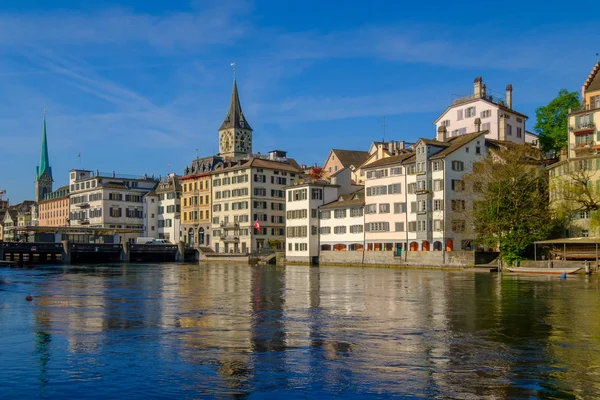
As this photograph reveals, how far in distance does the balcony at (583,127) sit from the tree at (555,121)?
34.3ft

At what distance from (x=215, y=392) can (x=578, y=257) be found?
63666 mm

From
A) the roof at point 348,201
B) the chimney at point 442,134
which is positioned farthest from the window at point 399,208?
the chimney at point 442,134

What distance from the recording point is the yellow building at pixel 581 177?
7362cm

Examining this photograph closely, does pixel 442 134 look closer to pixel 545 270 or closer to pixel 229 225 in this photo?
pixel 545 270

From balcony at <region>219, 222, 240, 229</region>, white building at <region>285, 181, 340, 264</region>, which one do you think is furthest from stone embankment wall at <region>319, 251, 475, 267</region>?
balcony at <region>219, 222, 240, 229</region>

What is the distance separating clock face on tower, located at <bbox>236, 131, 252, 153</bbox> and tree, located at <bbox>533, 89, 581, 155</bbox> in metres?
88.5

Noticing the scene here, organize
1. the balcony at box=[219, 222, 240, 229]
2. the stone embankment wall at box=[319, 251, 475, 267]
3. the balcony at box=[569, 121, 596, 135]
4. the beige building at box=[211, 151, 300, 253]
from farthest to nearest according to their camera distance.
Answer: the balcony at box=[219, 222, 240, 229], the beige building at box=[211, 151, 300, 253], the balcony at box=[569, 121, 596, 135], the stone embankment wall at box=[319, 251, 475, 267]

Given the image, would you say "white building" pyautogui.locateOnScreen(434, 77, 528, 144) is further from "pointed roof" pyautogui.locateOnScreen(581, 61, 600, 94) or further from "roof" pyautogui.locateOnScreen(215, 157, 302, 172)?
"roof" pyautogui.locateOnScreen(215, 157, 302, 172)

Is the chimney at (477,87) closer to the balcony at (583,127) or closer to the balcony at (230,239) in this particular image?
the balcony at (583,127)

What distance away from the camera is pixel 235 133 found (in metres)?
176

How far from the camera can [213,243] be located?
135m

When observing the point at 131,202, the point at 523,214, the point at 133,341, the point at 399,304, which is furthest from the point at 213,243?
the point at 133,341

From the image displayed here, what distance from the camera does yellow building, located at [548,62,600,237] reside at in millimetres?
73625

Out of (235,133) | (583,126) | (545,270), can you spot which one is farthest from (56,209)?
(545,270)
